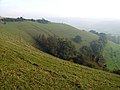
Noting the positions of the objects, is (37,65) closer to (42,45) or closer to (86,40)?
(42,45)

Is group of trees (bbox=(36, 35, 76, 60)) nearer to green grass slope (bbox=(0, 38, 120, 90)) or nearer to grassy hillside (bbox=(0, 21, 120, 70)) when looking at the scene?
grassy hillside (bbox=(0, 21, 120, 70))

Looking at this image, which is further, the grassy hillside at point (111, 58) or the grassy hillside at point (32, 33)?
the grassy hillside at point (111, 58)

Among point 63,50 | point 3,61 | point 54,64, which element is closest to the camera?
point 3,61

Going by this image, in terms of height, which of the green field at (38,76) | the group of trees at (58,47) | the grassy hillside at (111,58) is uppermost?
the green field at (38,76)

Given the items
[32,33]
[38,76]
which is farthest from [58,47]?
[38,76]

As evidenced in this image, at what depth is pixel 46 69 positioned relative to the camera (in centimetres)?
3691

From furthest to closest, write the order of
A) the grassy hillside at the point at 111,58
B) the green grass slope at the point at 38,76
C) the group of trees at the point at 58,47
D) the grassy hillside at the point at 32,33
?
the grassy hillside at the point at 111,58 < the grassy hillside at the point at 32,33 < the group of trees at the point at 58,47 < the green grass slope at the point at 38,76

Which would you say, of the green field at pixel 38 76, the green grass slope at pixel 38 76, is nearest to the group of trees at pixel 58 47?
the green field at pixel 38 76

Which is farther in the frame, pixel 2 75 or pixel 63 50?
pixel 63 50

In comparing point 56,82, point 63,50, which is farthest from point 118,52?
point 56,82

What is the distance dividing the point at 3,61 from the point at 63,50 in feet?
226

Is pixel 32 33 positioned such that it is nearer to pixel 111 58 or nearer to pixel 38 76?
pixel 111 58

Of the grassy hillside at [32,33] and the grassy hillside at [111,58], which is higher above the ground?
the grassy hillside at [32,33]

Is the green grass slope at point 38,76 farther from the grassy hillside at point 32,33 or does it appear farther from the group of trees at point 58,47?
the group of trees at point 58,47
